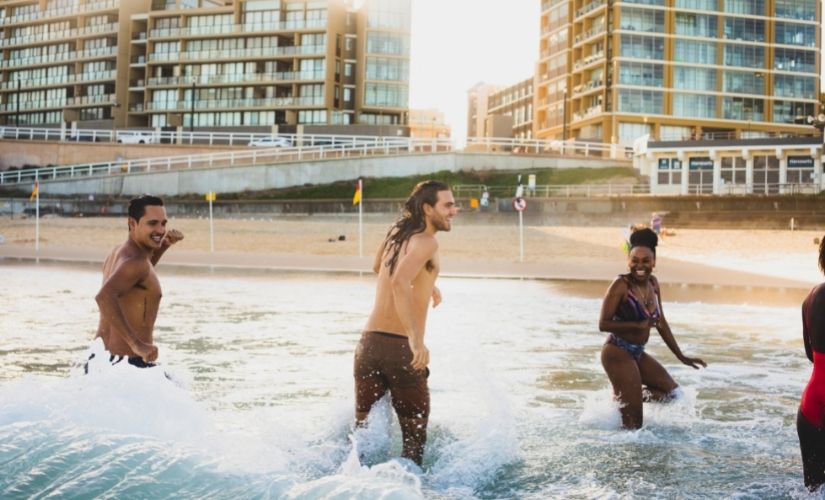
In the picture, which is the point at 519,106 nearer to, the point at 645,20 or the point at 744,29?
the point at 645,20

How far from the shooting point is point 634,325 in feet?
20.4

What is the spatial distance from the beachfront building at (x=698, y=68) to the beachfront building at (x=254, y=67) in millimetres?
17706

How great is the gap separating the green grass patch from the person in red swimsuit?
49580 mm

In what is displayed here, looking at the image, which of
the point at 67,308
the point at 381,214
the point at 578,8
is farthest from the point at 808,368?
the point at 578,8

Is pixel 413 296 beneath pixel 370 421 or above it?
above

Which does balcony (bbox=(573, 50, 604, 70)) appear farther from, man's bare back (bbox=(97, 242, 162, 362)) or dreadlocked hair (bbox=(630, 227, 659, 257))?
man's bare back (bbox=(97, 242, 162, 362))

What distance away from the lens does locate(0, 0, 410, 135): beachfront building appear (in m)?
80.2

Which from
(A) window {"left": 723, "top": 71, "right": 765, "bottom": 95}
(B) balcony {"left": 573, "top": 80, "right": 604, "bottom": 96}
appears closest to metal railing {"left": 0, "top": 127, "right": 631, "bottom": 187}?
(B) balcony {"left": 573, "top": 80, "right": 604, "bottom": 96}

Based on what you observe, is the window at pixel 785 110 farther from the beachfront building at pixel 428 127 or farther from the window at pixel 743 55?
the beachfront building at pixel 428 127

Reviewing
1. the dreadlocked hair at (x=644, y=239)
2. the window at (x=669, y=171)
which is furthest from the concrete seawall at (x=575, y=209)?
the dreadlocked hair at (x=644, y=239)

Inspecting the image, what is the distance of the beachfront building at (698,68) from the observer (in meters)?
74.7

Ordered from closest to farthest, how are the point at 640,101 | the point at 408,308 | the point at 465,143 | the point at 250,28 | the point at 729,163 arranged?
1. the point at 408,308
2. the point at 729,163
3. the point at 465,143
4. the point at 640,101
5. the point at 250,28

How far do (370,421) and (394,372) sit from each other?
48 cm

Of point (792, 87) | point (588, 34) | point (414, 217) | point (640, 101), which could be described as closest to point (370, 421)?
point (414, 217)
